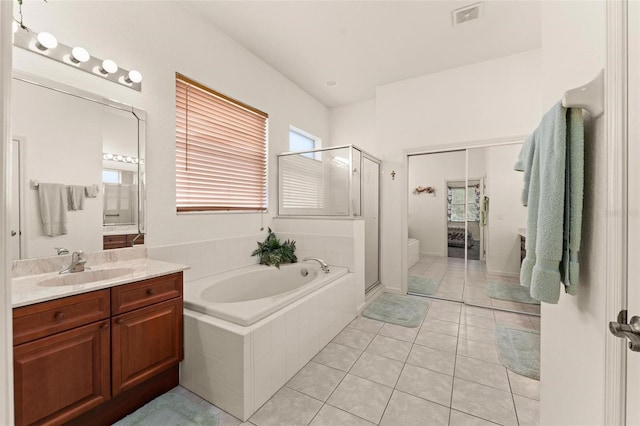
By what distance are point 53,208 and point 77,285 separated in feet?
2.19

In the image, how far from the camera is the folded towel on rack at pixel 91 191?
1809mm

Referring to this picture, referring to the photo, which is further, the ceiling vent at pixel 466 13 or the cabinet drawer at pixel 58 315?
the ceiling vent at pixel 466 13

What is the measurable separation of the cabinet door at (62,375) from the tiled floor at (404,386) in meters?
0.60

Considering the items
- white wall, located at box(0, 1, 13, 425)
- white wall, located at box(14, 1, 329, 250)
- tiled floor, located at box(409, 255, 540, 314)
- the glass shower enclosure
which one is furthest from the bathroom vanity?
tiled floor, located at box(409, 255, 540, 314)

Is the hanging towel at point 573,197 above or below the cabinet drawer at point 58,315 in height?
above

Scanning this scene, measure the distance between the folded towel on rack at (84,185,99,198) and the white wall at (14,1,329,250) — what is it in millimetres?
336

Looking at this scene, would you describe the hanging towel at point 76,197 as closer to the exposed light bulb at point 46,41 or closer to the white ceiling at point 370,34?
the exposed light bulb at point 46,41

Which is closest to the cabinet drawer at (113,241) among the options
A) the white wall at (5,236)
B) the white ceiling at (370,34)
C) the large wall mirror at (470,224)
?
the white wall at (5,236)

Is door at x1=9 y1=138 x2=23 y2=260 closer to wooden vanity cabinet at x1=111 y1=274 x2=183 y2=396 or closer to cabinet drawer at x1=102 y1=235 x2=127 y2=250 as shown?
cabinet drawer at x1=102 y1=235 x2=127 y2=250

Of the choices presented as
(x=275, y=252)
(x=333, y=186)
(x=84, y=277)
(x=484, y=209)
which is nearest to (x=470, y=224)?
(x=484, y=209)

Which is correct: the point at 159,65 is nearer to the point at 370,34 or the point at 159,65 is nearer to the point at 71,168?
the point at 71,168

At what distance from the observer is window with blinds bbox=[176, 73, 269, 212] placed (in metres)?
2.41

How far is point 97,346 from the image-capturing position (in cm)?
136

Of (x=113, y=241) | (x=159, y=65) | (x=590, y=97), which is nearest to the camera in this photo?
(x=590, y=97)
